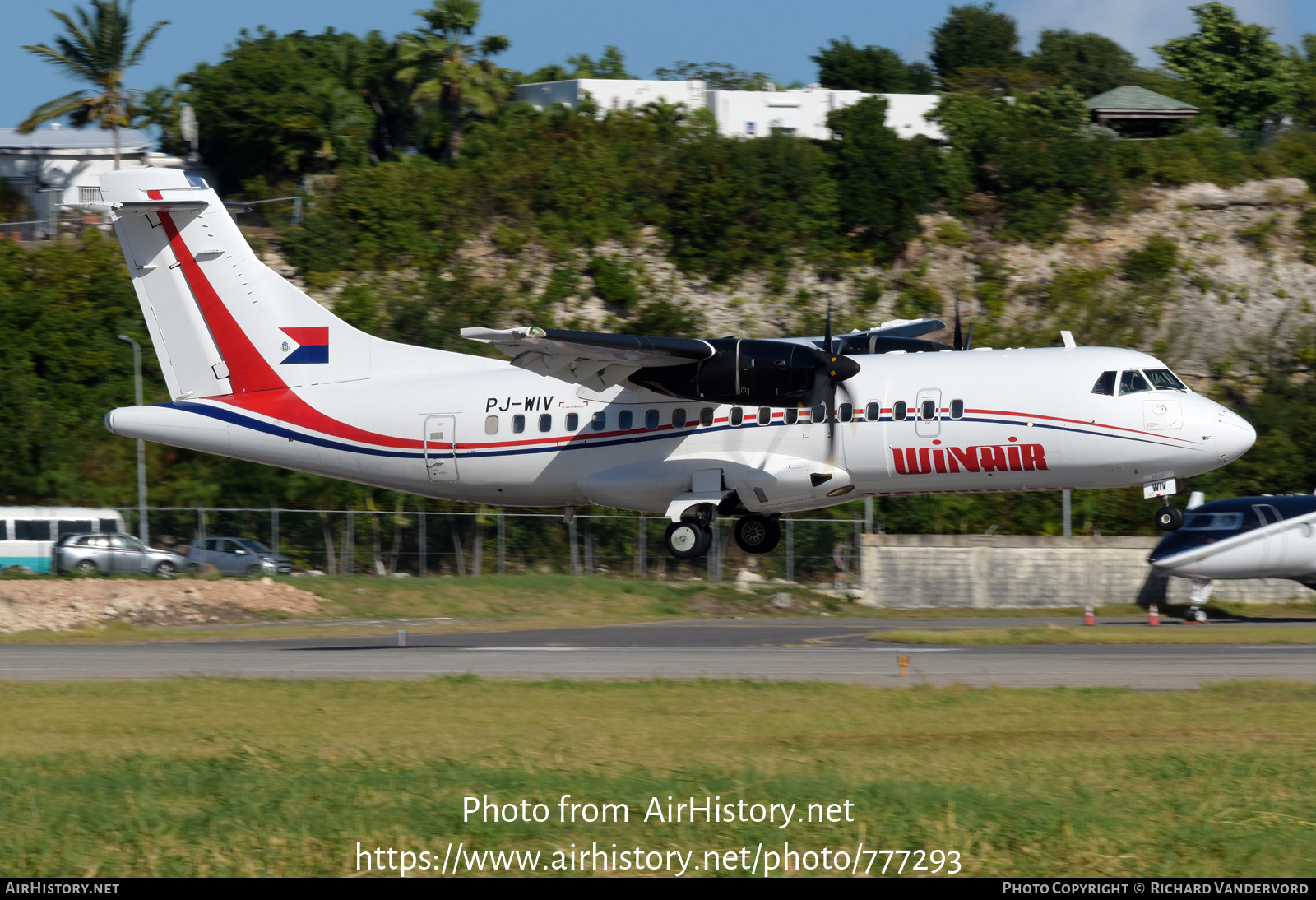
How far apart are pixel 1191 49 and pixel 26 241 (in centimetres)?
6215

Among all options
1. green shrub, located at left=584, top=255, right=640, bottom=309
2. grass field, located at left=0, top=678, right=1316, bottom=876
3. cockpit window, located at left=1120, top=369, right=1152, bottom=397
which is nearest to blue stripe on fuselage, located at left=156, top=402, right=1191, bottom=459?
cockpit window, located at left=1120, top=369, right=1152, bottom=397

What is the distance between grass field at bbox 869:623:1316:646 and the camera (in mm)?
27297

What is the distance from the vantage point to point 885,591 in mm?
40688

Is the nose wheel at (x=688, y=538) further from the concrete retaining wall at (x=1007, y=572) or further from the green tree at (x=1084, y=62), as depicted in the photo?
the green tree at (x=1084, y=62)

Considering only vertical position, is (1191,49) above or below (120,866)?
above

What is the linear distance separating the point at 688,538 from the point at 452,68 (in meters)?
48.4

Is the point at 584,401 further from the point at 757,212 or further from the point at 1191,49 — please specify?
the point at 1191,49

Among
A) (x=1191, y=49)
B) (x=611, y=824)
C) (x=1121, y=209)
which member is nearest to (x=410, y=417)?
(x=611, y=824)

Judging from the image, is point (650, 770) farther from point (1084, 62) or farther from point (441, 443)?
point (1084, 62)

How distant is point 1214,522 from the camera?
33500 mm

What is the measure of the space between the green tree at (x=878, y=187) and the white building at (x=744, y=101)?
7.80 meters

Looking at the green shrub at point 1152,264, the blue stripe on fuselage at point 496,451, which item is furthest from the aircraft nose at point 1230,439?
the green shrub at point 1152,264

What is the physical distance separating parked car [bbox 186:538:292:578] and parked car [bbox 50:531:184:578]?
739 mm

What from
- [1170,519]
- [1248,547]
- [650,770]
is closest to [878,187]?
[1248,547]
